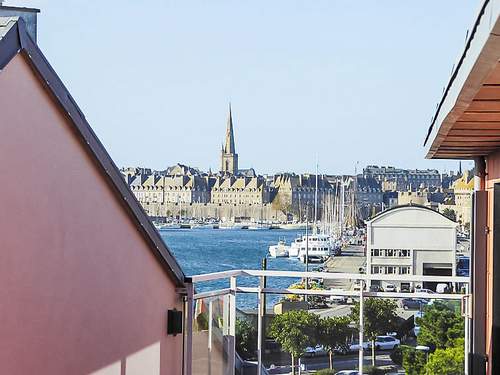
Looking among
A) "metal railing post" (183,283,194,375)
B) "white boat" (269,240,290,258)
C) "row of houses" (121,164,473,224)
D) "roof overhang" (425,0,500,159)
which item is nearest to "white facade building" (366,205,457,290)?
"roof overhang" (425,0,500,159)

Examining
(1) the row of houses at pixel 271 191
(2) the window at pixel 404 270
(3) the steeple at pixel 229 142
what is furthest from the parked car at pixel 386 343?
(3) the steeple at pixel 229 142

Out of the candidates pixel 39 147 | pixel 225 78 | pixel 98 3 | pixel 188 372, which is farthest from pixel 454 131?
pixel 225 78

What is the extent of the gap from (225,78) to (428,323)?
193ft

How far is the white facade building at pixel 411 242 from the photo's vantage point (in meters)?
7.84

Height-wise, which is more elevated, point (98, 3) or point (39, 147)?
point (98, 3)

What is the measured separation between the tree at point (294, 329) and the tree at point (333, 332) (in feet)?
0.18

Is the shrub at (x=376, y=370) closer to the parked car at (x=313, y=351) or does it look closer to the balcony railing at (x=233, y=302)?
the balcony railing at (x=233, y=302)

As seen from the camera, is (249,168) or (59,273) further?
(249,168)

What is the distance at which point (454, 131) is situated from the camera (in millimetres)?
3885

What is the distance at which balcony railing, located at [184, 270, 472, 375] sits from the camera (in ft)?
16.6

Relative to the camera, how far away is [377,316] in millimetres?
5762

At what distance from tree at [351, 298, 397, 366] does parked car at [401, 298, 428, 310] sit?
65mm

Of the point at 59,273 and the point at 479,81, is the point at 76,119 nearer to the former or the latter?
the point at 59,273

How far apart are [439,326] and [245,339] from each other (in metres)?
1.33
